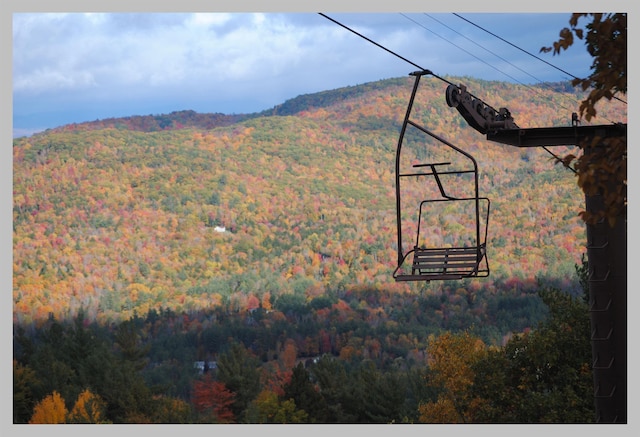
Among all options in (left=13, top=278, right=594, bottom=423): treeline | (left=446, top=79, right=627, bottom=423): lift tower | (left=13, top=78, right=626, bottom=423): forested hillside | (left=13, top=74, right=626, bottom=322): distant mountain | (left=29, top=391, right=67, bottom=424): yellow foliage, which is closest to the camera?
(left=446, top=79, right=627, bottom=423): lift tower

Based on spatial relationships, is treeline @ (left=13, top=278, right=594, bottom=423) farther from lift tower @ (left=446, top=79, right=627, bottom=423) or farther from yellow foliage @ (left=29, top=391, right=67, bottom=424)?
lift tower @ (left=446, top=79, right=627, bottom=423)

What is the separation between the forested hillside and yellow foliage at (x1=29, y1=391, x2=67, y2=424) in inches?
20.5

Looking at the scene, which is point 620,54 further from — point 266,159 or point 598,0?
point 266,159

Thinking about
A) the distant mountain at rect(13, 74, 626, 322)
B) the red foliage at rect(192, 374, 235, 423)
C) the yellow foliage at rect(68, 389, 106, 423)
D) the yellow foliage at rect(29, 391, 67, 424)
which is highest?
the distant mountain at rect(13, 74, 626, 322)

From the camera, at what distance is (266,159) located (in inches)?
2940

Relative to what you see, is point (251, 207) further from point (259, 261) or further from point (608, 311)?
point (608, 311)

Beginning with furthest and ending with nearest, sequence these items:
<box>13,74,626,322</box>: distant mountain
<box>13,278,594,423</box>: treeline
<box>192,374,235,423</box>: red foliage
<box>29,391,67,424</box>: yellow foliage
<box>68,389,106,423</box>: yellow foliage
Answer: <box>13,74,626,322</box>: distant mountain → <box>192,374,235,423</box>: red foliage → <box>29,391,67,424</box>: yellow foliage → <box>68,389,106,423</box>: yellow foliage → <box>13,278,594,423</box>: treeline

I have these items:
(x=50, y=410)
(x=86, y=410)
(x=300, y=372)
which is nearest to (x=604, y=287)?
(x=86, y=410)

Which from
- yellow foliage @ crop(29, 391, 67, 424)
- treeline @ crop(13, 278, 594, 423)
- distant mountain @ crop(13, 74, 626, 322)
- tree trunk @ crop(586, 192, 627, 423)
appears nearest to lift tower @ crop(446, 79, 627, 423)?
tree trunk @ crop(586, 192, 627, 423)

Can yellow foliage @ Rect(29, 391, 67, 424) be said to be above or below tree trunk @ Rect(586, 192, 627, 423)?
below

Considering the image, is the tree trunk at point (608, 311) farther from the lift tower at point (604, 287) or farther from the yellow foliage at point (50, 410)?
the yellow foliage at point (50, 410)

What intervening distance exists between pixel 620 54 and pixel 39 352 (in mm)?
42537

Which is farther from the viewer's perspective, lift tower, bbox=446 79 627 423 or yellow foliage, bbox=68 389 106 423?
yellow foliage, bbox=68 389 106 423

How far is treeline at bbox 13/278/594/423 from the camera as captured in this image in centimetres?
1850
